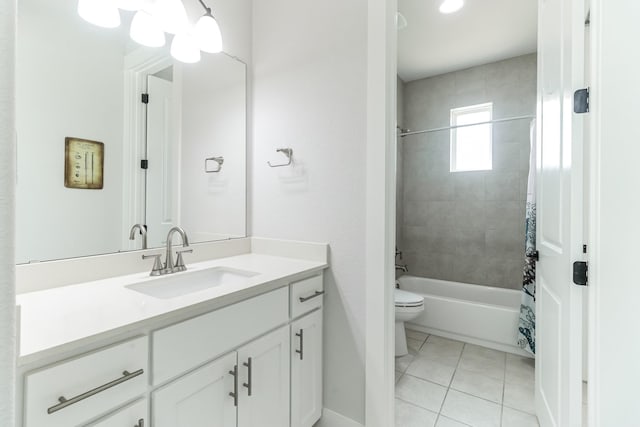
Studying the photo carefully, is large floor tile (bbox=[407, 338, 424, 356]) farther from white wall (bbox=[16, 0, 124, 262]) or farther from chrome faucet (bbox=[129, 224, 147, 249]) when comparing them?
white wall (bbox=[16, 0, 124, 262])

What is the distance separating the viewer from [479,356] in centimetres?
227

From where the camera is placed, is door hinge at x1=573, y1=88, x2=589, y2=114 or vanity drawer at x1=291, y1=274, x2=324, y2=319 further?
vanity drawer at x1=291, y1=274, x2=324, y2=319

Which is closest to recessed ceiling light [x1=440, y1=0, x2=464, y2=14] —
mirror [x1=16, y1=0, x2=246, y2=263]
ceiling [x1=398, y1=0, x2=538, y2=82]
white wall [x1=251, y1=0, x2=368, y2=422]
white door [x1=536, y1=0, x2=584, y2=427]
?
Result: ceiling [x1=398, y1=0, x2=538, y2=82]

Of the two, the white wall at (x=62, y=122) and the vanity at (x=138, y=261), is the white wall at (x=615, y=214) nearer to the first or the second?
the vanity at (x=138, y=261)

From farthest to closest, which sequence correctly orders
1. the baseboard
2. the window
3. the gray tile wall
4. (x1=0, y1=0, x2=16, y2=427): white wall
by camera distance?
the window
the gray tile wall
the baseboard
(x1=0, y1=0, x2=16, y2=427): white wall

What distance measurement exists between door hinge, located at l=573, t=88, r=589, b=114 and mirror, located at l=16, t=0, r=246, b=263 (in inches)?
65.1

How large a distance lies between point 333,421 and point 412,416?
479 mm

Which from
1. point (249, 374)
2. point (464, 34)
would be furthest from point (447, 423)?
point (464, 34)

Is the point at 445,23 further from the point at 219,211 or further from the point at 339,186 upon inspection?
the point at 219,211

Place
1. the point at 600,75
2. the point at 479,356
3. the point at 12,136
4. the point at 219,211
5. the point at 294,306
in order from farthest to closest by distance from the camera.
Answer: the point at 479,356 < the point at 219,211 < the point at 294,306 < the point at 600,75 < the point at 12,136

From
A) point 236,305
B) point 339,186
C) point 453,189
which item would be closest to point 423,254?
point 453,189

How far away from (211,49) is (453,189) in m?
2.70

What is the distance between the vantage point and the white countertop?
0.67m

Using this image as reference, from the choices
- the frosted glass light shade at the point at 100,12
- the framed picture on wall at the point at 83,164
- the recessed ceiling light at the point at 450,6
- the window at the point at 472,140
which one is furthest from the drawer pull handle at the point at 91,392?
the window at the point at 472,140
